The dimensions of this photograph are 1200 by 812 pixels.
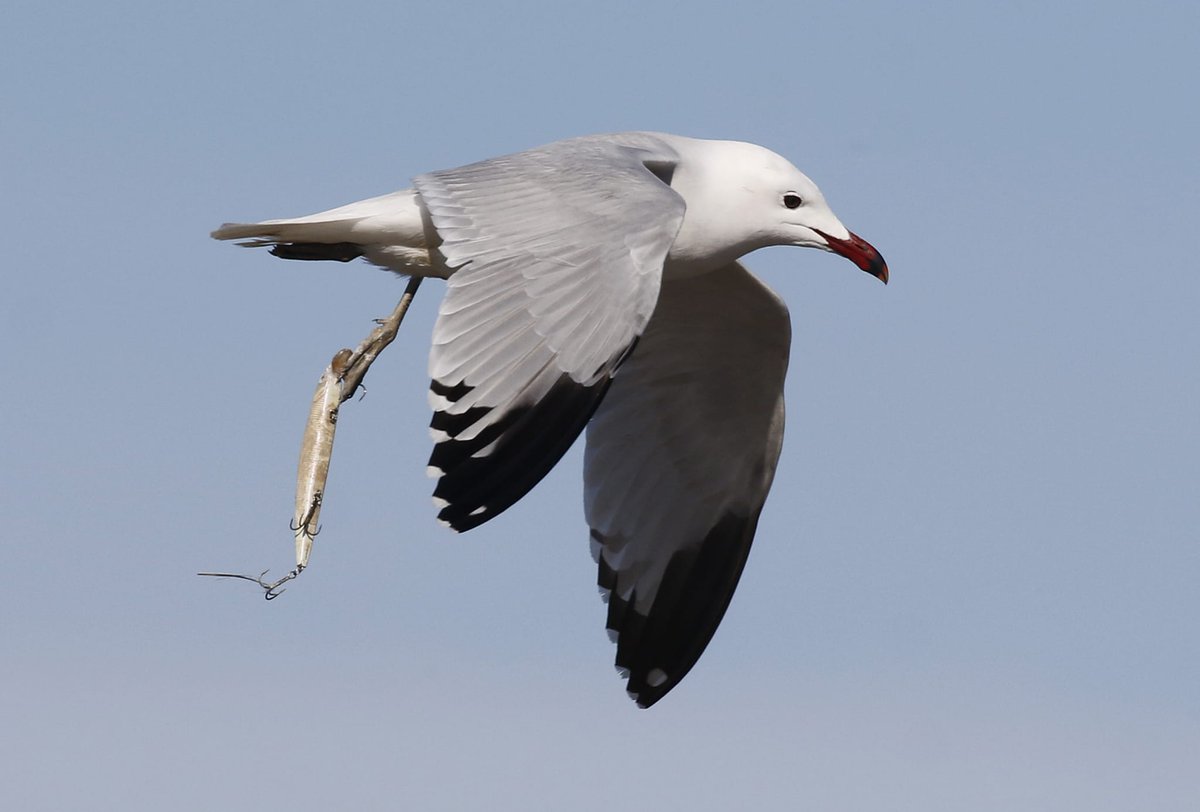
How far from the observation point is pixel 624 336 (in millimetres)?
7551

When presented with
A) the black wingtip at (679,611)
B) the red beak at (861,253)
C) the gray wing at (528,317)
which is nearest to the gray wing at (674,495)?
the black wingtip at (679,611)

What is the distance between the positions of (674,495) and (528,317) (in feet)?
11.7

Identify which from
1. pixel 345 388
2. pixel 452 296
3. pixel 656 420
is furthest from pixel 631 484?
pixel 452 296

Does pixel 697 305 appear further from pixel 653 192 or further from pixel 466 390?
pixel 466 390

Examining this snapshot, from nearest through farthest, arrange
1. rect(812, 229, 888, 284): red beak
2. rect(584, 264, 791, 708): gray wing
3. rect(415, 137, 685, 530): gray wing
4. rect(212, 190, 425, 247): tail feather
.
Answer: rect(415, 137, 685, 530): gray wing → rect(212, 190, 425, 247): tail feather → rect(812, 229, 888, 284): red beak → rect(584, 264, 791, 708): gray wing

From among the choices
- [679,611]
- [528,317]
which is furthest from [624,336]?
[679,611]

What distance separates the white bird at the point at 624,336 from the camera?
7449 millimetres

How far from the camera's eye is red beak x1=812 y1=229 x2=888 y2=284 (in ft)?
31.1

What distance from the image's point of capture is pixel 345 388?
8.38 meters

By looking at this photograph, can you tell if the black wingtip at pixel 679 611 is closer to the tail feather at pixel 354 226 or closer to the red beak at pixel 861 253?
the red beak at pixel 861 253

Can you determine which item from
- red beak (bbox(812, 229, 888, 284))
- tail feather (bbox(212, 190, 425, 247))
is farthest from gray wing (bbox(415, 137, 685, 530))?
red beak (bbox(812, 229, 888, 284))

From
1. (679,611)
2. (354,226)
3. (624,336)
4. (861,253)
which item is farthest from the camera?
(679,611)

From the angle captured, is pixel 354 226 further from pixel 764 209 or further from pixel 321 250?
pixel 764 209

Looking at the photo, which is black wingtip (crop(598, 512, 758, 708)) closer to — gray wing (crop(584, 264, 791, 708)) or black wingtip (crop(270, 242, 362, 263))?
gray wing (crop(584, 264, 791, 708))
